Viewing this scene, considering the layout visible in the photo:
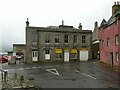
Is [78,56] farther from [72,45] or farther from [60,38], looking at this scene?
[60,38]

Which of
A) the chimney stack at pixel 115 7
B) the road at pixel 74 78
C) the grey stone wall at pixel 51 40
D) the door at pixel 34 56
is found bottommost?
the road at pixel 74 78

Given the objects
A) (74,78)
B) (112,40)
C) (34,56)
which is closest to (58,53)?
(34,56)

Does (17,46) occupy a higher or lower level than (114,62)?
higher

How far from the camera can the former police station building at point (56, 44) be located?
42062 millimetres

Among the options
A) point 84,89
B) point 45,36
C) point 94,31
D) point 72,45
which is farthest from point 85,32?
point 84,89

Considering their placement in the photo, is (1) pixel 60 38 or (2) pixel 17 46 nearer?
(1) pixel 60 38

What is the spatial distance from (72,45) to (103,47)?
1012 centimetres

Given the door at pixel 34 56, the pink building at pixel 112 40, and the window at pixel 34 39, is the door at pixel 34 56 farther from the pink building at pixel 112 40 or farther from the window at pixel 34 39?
the pink building at pixel 112 40

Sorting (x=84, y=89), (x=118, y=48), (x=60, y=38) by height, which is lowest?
(x=84, y=89)

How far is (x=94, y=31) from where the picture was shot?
63.3 m

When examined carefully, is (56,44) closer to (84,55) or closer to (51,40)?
(51,40)

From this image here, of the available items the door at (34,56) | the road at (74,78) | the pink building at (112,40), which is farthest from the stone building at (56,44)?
the road at (74,78)

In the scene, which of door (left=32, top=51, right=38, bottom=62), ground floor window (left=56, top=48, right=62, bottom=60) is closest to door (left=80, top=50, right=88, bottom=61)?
ground floor window (left=56, top=48, right=62, bottom=60)

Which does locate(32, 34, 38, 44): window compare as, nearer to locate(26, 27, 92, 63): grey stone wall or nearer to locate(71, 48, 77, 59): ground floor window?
locate(26, 27, 92, 63): grey stone wall
